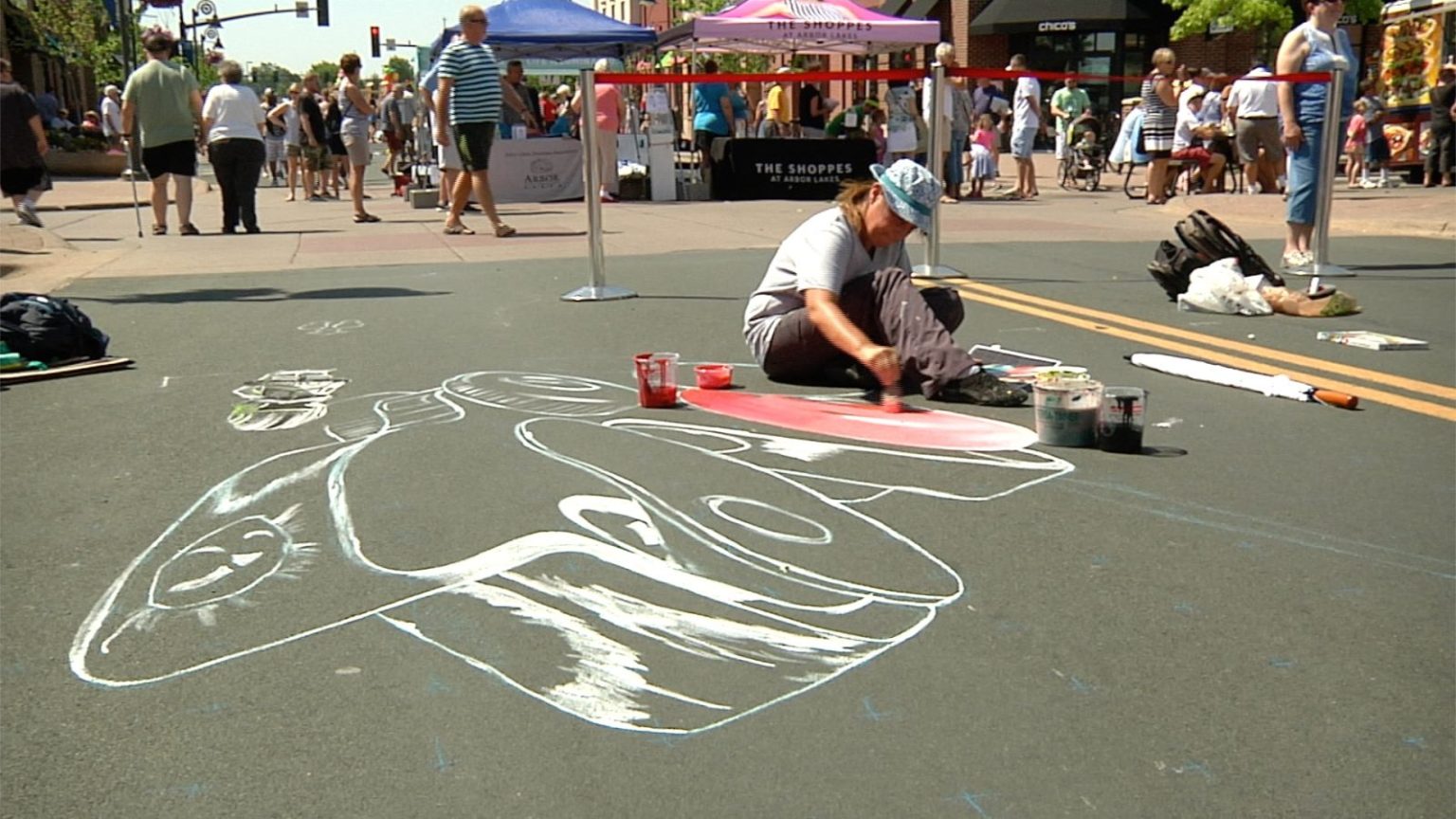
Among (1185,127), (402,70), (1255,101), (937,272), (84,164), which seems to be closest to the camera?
(937,272)

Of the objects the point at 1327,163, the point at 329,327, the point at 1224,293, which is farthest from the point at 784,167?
the point at 329,327

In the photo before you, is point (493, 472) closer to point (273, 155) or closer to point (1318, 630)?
point (1318, 630)

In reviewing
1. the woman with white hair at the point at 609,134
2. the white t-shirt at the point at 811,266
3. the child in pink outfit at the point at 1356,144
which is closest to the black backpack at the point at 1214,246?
the white t-shirt at the point at 811,266

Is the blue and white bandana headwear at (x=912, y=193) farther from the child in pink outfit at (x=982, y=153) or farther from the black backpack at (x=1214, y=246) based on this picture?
the child in pink outfit at (x=982, y=153)

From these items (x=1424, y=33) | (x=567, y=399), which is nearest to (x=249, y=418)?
(x=567, y=399)

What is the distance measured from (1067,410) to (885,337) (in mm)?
997

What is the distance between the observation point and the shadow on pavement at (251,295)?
8766 mm

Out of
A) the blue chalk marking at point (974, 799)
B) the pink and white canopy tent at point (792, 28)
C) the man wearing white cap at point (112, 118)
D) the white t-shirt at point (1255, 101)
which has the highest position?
the pink and white canopy tent at point (792, 28)

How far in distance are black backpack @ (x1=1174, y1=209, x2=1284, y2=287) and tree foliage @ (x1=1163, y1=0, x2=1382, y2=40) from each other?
24.3m

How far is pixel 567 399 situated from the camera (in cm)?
565

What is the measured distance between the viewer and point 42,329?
6.36 m

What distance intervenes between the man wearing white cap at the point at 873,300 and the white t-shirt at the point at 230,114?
958 centimetres

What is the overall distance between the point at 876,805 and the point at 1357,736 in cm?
100

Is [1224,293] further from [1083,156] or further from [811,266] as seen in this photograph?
[1083,156]
